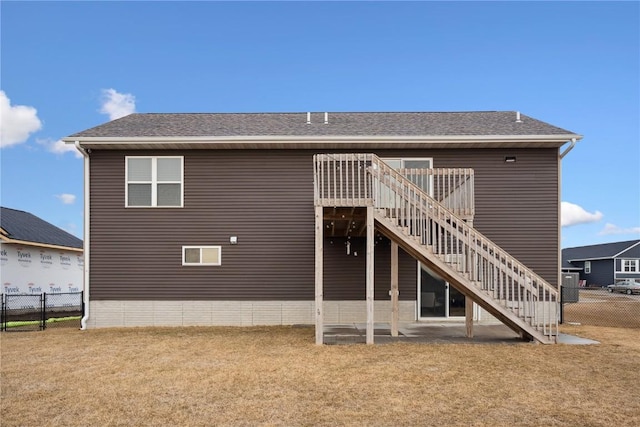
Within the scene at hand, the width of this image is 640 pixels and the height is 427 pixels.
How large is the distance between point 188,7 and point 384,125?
717cm

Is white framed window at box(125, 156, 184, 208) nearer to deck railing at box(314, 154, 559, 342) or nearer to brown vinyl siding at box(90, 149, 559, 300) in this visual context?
brown vinyl siding at box(90, 149, 559, 300)

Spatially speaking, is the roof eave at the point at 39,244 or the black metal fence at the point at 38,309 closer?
the black metal fence at the point at 38,309

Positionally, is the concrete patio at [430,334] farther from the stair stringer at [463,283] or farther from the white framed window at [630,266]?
the white framed window at [630,266]

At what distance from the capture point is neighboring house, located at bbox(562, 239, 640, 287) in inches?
1369

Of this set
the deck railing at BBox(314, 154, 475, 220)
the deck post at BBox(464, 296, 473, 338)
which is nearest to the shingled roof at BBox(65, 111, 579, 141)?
the deck railing at BBox(314, 154, 475, 220)

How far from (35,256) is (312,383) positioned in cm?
1804

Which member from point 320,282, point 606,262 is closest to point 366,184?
point 320,282

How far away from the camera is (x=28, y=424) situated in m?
4.22

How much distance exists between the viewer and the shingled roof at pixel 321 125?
10586mm

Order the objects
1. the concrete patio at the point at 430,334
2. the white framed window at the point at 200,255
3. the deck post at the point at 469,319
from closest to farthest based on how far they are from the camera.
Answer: the concrete patio at the point at 430,334 < the deck post at the point at 469,319 < the white framed window at the point at 200,255

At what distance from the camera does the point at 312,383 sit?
5.52 m

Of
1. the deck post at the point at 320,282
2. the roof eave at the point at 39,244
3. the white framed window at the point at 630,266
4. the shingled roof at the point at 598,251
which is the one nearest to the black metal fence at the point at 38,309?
the roof eave at the point at 39,244

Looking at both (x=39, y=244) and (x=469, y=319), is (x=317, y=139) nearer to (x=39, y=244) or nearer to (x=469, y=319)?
(x=469, y=319)

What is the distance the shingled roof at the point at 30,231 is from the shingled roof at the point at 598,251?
130 feet
